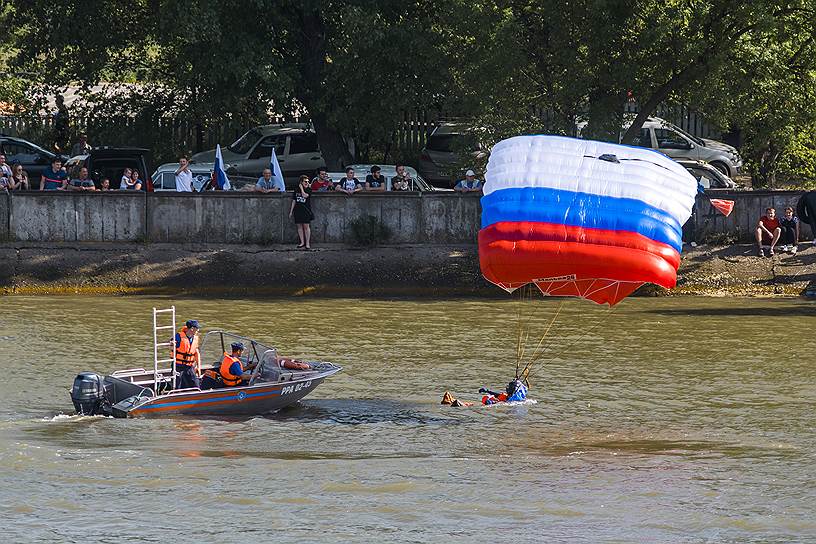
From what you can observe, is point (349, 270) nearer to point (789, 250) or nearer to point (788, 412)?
point (789, 250)

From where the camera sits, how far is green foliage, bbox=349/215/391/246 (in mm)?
35406

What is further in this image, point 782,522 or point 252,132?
point 252,132

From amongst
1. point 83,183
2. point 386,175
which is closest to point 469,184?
point 386,175

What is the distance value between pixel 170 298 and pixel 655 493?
57.0 feet

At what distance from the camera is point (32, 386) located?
24953 millimetres

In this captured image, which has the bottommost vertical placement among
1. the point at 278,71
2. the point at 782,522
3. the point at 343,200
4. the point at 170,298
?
the point at 782,522

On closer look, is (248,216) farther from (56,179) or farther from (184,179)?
(56,179)

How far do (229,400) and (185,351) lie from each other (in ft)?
3.42

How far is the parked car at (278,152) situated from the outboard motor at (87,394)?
1799 centimetres

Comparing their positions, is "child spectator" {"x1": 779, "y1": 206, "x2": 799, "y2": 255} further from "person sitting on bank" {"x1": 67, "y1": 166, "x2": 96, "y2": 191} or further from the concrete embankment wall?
"person sitting on bank" {"x1": 67, "y1": 166, "x2": 96, "y2": 191}

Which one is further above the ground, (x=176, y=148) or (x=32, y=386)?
Answer: (x=176, y=148)

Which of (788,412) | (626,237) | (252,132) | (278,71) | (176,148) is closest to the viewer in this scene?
(626,237)

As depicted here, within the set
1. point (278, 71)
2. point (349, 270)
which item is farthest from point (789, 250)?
point (278, 71)

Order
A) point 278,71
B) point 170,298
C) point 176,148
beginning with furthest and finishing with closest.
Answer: point 176,148 → point 278,71 → point 170,298
